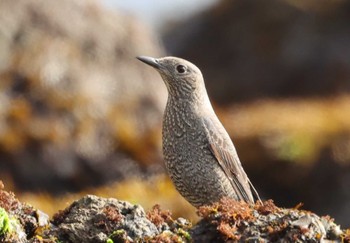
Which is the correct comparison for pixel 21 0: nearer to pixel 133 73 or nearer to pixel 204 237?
pixel 133 73

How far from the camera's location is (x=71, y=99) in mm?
16906

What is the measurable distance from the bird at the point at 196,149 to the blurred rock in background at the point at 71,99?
20.4 ft

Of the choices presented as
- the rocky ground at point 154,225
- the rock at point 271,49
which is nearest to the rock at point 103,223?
the rocky ground at point 154,225

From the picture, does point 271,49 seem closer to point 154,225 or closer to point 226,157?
point 226,157

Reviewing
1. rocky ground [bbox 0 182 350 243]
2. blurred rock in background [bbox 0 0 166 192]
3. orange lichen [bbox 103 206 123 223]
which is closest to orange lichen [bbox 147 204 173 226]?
rocky ground [bbox 0 182 350 243]

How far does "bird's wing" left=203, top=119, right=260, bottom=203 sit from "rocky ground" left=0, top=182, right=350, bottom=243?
242 centimetres

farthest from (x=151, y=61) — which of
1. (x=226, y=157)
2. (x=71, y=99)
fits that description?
(x=71, y=99)

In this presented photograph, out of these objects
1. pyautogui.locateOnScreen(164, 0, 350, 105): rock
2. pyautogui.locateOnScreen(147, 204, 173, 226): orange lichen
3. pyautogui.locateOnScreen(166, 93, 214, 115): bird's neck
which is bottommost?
pyautogui.locateOnScreen(147, 204, 173, 226): orange lichen

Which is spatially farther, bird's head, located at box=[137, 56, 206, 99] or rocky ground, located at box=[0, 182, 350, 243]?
bird's head, located at box=[137, 56, 206, 99]

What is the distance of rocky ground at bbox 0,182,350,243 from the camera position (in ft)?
23.7

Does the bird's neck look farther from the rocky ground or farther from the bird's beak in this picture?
the rocky ground

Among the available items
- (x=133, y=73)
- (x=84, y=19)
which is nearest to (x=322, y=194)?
(x=133, y=73)

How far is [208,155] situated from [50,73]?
7.80 metres

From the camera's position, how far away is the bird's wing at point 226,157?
1007 cm
